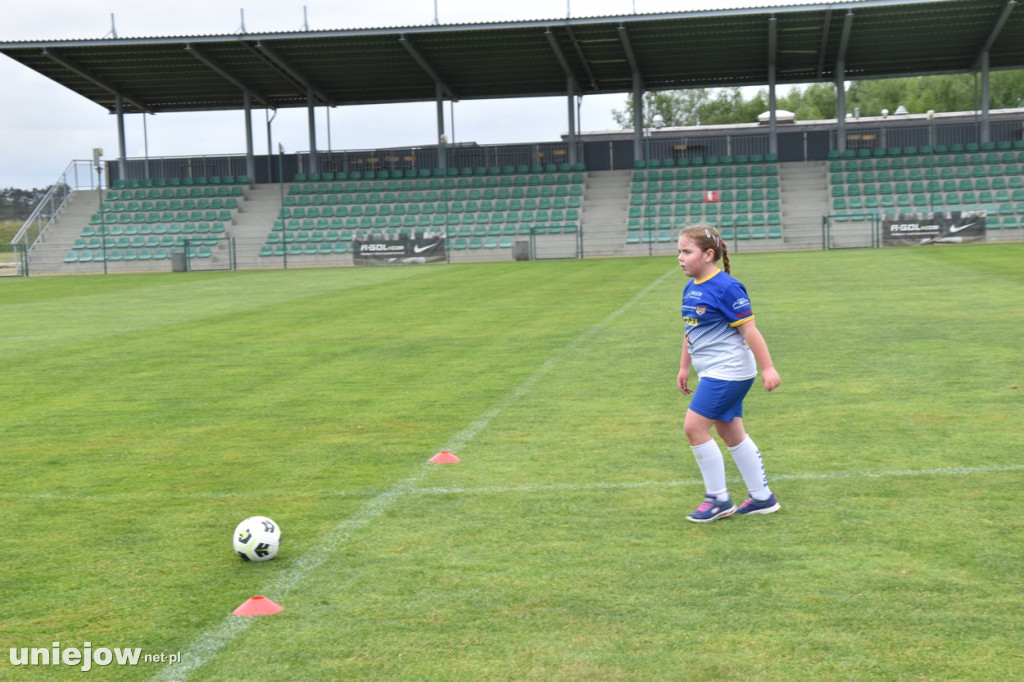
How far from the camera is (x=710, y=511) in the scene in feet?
19.5

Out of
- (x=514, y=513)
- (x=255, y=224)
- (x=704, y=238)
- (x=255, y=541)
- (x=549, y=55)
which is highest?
(x=549, y=55)

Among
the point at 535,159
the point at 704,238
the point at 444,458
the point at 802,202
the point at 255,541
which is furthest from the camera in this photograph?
the point at 535,159

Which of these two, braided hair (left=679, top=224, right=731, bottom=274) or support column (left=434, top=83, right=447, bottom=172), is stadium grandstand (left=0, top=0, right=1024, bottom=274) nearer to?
support column (left=434, top=83, right=447, bottom=172)

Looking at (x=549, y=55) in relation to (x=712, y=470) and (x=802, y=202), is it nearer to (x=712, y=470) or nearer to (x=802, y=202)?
(x=802, y=202)

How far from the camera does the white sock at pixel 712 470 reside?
5980 millimetres

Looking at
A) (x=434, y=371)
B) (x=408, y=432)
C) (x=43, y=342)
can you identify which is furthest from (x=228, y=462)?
(x=43, y=342)

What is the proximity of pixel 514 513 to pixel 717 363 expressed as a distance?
4.81ft

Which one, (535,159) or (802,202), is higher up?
(535,159)

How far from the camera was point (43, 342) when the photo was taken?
54.1 ft

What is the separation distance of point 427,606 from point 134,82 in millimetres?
54559

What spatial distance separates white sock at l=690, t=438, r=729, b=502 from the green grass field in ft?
0.55

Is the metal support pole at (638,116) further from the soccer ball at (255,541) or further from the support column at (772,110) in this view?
the soccer ball at (255,541)

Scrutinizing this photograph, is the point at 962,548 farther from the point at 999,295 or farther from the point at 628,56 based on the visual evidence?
the point at 628,56

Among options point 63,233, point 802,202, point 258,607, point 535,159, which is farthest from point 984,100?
point 258,607
